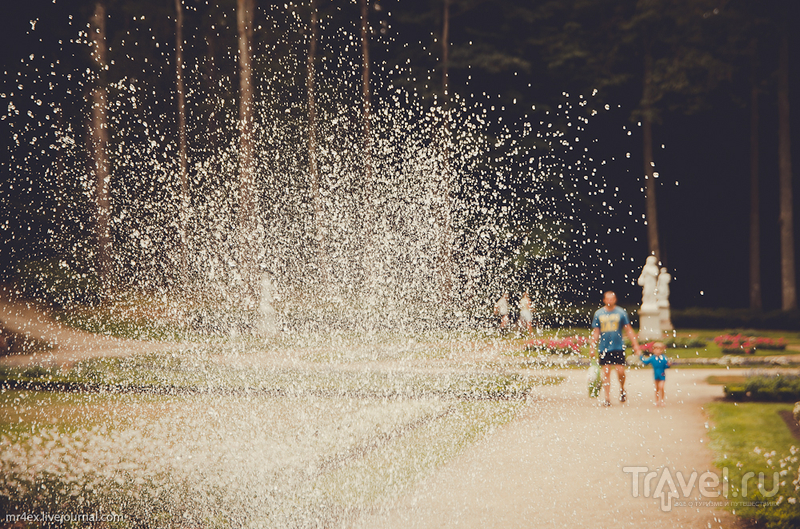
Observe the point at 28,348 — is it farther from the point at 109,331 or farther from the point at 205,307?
the point at 205,307

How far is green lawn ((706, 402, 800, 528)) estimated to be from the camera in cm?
579

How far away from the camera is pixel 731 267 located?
1598 inches

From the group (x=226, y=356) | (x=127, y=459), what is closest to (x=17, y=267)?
(x=226, y=356)

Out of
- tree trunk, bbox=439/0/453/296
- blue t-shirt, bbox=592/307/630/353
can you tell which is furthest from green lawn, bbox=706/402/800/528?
tree trunk, bbox=439/0/453/296

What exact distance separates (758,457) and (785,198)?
24686 millimetres

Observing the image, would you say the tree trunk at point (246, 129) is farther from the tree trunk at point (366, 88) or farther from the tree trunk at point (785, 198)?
the tree trunk at point (785, 198)

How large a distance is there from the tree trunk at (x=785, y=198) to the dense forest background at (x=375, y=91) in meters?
0.10

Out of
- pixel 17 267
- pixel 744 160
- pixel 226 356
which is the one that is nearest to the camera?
pixel 226 356

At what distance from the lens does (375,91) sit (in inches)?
1320

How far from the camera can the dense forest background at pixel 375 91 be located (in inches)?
1172

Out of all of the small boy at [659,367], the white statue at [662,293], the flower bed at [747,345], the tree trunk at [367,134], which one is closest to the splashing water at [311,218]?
the tree trunk at [367,134]

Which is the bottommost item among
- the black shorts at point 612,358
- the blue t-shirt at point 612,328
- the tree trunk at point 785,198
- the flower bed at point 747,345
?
the flower bed at point 747,345

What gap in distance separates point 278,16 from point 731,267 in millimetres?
30875

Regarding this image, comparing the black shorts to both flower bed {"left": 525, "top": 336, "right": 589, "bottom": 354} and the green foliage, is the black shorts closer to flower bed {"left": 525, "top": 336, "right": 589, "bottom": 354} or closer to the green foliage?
the green foliage
